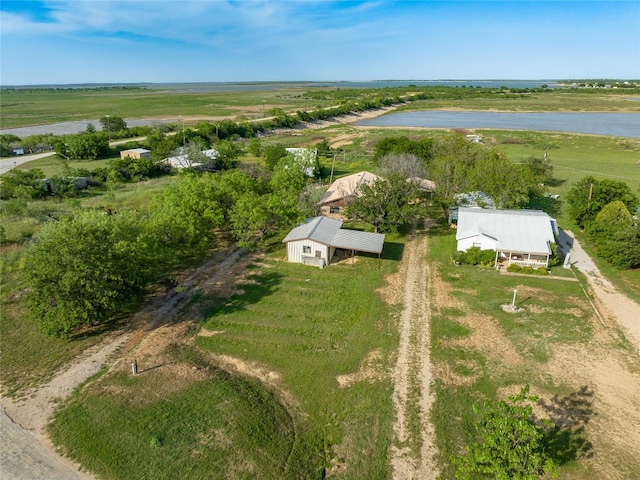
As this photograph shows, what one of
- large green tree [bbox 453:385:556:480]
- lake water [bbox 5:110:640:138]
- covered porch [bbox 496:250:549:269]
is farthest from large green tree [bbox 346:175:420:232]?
lake water [bbox 5:110:640:138]

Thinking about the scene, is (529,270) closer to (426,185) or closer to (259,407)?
(426,185)

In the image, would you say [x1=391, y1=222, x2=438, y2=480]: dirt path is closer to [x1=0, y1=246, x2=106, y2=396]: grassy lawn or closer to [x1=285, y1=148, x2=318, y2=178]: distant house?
A: [x1=0, y1=246, x2=106, y2=396]: grassy lawn

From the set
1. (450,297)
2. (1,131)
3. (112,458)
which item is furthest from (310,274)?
(1,131)

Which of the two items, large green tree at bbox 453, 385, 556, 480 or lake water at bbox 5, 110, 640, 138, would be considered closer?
large green tree at bbox 453, 385, 556, 480

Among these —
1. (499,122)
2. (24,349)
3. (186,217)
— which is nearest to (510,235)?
(186,217)

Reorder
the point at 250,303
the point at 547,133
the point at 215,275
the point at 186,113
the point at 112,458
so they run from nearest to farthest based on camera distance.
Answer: the point at 112,458 < the point at 250,303 < the point at 215,275 < the point at 547,133 < the point at 186,113

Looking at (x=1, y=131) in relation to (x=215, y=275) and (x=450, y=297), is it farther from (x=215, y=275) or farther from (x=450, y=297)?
(x=450, y=297)

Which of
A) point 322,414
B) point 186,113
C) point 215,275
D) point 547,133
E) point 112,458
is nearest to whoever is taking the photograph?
point 112,458

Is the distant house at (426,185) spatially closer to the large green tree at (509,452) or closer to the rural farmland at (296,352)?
the rural farmland at (296,352)
